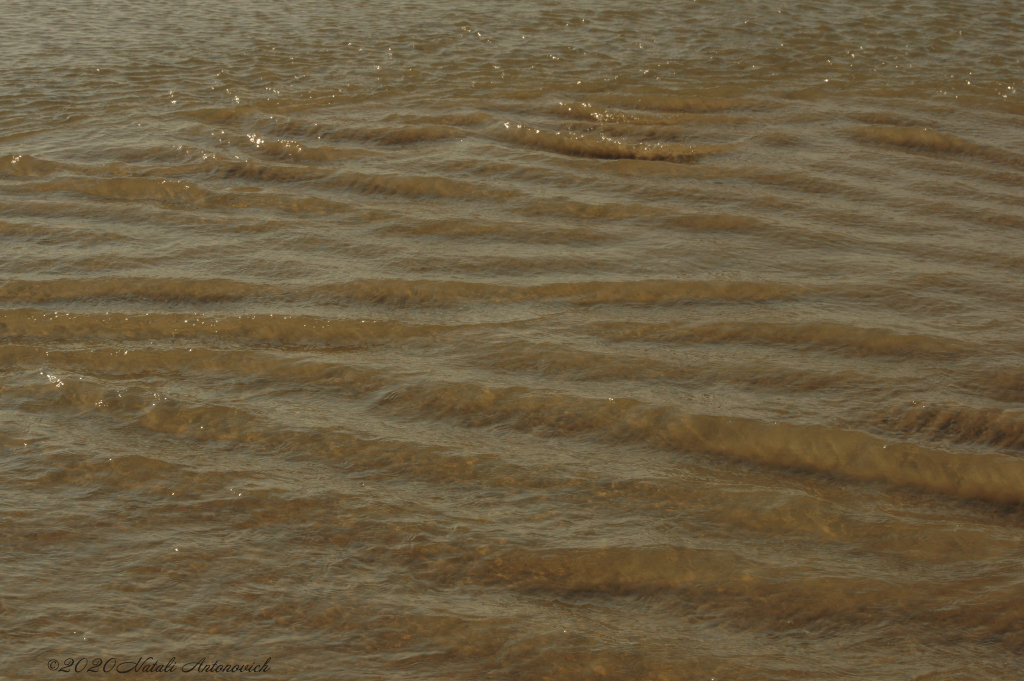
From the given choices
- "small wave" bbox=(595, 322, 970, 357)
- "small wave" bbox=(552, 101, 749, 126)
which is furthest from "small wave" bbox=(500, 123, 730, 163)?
"small wave" bbox=(595, 322, 970, 357)

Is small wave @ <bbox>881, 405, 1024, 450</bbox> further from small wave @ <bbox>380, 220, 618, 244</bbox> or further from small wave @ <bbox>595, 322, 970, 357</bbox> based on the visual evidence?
small wave @ <bbox>380, 220, 618, 244</bbox>

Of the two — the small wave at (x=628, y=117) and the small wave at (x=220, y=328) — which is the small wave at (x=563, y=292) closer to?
the small wave at (x=220, y=328)

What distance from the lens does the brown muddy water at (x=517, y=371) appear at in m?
2.59

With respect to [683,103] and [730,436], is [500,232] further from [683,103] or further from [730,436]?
[683,103]

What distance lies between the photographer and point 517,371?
3.65 m

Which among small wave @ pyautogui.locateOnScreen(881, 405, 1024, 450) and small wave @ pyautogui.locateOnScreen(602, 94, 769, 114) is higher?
small wave @ pyautogui.locateOnScreen(602, 94, 769, 114)

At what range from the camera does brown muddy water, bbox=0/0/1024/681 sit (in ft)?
8.50

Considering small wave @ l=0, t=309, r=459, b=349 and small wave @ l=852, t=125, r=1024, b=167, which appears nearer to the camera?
small wave @ l=0, t=309, r=459, b=349

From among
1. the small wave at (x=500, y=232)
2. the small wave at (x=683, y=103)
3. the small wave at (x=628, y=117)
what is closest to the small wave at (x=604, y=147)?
the small wave at (x=628, y=117)

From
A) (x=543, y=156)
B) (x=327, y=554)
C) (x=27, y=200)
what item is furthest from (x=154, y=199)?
Result: (x=327, y=554)

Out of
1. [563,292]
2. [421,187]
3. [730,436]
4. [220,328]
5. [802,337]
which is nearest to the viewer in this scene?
[730,436]

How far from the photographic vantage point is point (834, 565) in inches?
108

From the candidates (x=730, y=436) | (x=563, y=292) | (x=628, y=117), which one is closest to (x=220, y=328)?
(x=563, y=292)

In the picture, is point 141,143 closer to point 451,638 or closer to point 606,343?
point 606,343
